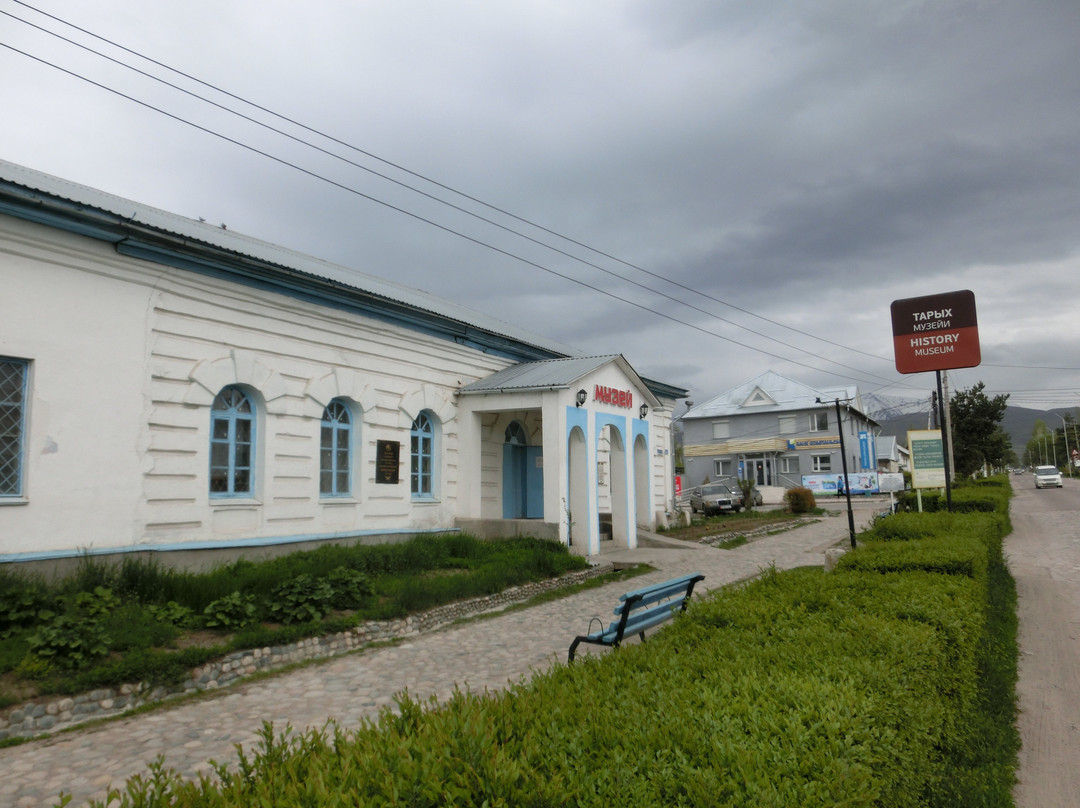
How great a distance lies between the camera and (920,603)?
5.23 metres

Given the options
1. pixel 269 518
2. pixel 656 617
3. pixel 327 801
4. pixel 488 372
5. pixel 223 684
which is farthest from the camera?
pixel 488 372

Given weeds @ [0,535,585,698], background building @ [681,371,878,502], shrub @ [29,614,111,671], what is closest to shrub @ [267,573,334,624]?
weeds @ [0,535,585,698]

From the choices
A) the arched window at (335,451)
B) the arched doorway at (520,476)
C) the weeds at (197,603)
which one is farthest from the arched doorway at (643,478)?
the arched window at (335,451)

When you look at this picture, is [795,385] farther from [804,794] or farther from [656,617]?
[804,794]

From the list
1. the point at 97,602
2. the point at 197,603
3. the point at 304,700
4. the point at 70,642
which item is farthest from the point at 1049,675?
the point at 97,602

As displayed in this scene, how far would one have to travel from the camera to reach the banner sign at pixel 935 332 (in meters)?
13.5

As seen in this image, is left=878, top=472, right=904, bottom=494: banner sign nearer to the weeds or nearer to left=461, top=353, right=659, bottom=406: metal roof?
left=461, top=353, right=659, bottom=406: metal roof

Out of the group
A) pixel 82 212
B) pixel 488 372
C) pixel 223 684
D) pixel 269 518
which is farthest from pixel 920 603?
pixel 488 372

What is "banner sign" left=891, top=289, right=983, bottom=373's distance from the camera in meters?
13.5

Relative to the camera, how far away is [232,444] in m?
10.3

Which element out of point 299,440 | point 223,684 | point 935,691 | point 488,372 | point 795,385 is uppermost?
point 795,385

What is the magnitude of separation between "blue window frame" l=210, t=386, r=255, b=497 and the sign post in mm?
12259

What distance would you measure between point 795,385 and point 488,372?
134ft

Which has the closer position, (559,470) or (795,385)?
(559,470)
